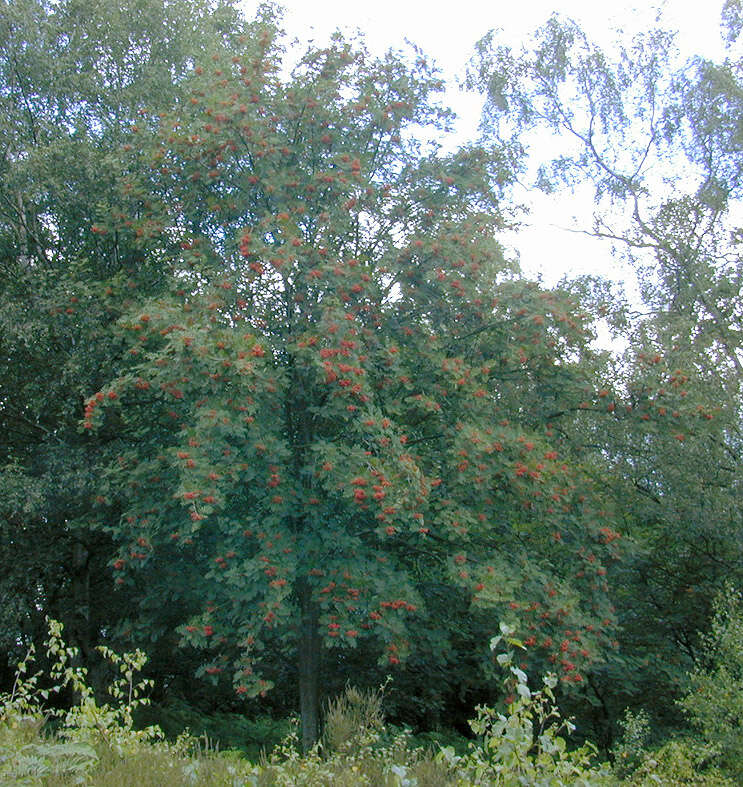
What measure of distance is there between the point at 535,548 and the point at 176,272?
5726 mm

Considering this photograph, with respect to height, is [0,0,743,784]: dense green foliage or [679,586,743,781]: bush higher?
[0,0,743,784]: dense green foliage

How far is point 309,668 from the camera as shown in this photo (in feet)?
34.6

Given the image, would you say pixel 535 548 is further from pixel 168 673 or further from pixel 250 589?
pixel 168 673

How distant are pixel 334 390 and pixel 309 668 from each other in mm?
3681

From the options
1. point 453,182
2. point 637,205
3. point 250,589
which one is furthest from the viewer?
point 637,205

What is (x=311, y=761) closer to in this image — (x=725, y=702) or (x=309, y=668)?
(x=309, y=668)

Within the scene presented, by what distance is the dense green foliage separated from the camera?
29.5 ft

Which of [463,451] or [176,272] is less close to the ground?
[176,272]

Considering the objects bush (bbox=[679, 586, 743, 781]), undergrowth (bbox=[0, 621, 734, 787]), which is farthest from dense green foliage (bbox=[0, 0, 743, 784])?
undergrowth (bbox=[0, 621, 734, 787])

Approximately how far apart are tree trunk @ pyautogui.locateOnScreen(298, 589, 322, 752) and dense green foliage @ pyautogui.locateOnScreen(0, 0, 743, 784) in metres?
0.04

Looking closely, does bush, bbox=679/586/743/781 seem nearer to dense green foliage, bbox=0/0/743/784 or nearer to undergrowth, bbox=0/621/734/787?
dense green foliage, bbox=0/0/743/784

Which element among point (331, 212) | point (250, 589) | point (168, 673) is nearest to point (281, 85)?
point (331, 212)

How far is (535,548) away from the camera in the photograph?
11.4 m

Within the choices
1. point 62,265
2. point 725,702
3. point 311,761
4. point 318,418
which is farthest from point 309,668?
point 62,265
